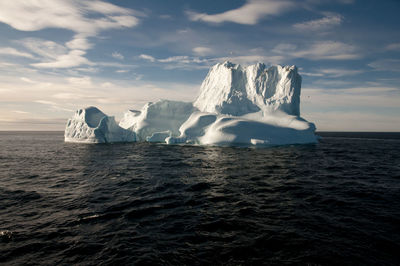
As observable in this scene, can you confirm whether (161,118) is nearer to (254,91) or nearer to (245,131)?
(254,91)

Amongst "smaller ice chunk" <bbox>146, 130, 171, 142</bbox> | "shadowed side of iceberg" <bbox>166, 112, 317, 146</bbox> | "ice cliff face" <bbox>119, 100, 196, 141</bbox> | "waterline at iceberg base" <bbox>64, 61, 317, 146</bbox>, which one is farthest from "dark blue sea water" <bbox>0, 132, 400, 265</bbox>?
"ice cliff face" <bbox>119, 100, 196, 141</bbox>

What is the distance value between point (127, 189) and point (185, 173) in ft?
14.6

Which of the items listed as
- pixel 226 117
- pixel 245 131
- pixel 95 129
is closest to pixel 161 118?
pixel 95 129

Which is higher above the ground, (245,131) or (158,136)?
(245,131)

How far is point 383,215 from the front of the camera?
7.54m

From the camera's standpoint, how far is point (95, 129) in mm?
35844

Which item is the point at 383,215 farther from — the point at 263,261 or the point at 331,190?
the point at 263,261

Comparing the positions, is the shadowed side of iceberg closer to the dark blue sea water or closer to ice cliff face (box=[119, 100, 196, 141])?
ice cliff face (box=[119, 100, 196, 141])

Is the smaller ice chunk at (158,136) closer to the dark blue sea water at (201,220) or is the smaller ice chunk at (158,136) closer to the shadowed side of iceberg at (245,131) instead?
the shadowed side of iceberg at (245,131)

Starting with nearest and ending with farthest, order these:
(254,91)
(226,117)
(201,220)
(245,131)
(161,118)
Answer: (201,220) < (245,131) < (226,117) < (254,91) < (161,118)

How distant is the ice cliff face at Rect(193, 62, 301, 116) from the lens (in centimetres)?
3606

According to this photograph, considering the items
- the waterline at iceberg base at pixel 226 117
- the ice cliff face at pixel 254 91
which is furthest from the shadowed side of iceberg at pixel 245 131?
the ice cliff face at pixel 254 91

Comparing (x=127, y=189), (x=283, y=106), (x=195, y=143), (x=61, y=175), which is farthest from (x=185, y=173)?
(x=283, y=106)

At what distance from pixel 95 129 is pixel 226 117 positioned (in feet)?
72.7
